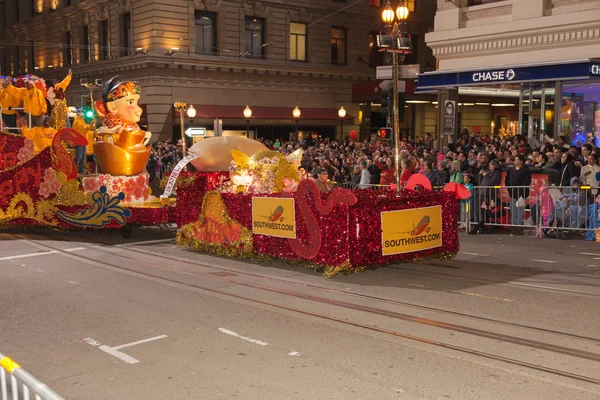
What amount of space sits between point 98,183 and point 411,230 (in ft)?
24.4

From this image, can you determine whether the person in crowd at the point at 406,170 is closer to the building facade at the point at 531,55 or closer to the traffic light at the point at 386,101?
the traffic light at the point at 386,101

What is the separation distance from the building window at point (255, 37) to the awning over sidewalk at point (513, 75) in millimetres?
16571

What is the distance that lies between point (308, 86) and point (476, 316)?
3318 centimetres

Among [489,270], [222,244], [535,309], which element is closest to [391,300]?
[535,309]

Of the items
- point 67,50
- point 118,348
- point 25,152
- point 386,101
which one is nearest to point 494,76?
point 386,101

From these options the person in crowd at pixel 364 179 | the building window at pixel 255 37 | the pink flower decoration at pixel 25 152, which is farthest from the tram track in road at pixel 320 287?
the building window at pixel 255 37

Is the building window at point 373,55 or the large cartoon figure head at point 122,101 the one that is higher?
the building window at point 373,55

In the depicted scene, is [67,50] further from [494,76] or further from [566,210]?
[566,210]

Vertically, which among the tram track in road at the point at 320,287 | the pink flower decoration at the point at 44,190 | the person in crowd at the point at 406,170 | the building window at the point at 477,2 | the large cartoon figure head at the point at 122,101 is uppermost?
the building window at the point at 477,2

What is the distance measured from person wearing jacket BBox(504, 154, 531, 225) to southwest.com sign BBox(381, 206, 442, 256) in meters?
4.18

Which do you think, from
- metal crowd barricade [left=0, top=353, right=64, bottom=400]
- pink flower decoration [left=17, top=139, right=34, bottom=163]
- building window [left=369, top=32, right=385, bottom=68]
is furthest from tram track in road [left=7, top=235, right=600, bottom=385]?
Answer: building window [left=369, top=32, right=385, bottom=68]

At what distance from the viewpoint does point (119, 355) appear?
6641mm

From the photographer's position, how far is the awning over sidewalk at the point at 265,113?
3462cm

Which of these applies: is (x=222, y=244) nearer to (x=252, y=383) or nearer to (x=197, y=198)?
(x=197, y=198)
